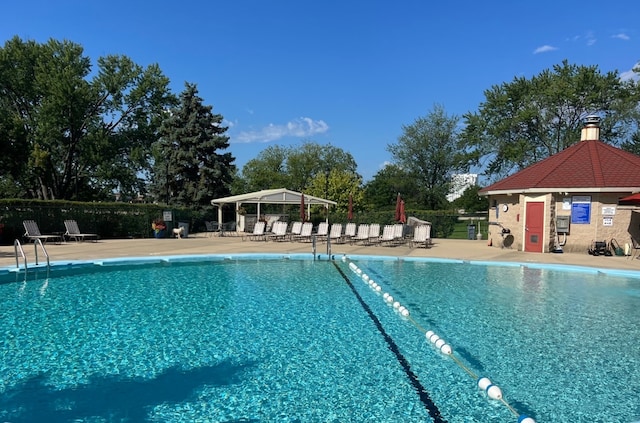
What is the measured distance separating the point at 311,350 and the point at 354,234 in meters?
13.1

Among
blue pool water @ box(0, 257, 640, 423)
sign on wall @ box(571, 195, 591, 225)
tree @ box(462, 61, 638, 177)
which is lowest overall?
blue pool water @ box(0, 257, 640, 423)

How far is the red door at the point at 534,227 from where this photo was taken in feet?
52.6

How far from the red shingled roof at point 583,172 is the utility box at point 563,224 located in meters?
1.07

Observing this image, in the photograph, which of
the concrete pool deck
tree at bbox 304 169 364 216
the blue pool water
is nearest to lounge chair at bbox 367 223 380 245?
the concrete pool deck

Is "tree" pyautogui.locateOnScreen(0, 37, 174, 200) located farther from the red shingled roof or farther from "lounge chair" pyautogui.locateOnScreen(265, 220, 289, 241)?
the red shingled roof

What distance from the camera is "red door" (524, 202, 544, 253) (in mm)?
16031

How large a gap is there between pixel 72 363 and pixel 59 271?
7.35 m

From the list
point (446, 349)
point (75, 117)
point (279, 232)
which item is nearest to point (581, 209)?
point (279, 232)

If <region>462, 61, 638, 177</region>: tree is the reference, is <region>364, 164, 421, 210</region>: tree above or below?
below

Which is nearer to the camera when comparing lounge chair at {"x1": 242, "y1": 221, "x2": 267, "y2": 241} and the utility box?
the utility box

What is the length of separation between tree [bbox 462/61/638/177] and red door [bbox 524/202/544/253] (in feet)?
65.2

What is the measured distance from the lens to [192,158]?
2870cm

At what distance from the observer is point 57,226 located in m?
18.9

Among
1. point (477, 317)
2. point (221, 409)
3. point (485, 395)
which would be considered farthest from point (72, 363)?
point (477, 317)
